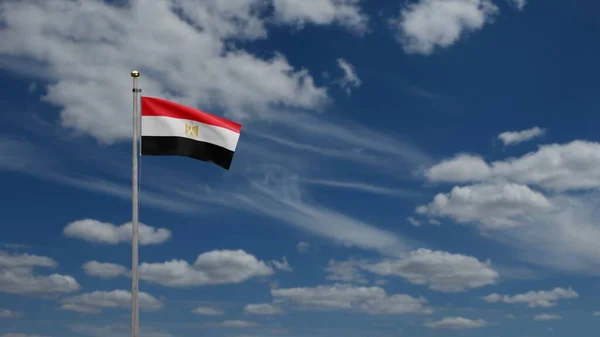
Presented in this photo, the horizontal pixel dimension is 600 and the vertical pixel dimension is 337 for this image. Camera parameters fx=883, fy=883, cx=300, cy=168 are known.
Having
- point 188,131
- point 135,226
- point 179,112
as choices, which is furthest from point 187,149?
point 135,226

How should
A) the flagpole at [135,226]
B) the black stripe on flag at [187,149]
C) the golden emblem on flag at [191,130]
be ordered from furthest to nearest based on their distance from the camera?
the golden emblem on flag at [191,130] < the black stripe on flag at [187,149] < the flagpole at [135,226]

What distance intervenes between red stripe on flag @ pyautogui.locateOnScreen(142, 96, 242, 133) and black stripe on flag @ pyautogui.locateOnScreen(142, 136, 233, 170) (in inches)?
Result: 46.9

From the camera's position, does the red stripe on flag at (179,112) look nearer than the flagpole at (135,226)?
No

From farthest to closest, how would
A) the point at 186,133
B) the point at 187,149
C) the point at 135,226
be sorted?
the point at 187,149 → the point at 186,133 → the point at 135,226

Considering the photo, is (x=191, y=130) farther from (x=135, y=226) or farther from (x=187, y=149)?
(x=135, y=226)

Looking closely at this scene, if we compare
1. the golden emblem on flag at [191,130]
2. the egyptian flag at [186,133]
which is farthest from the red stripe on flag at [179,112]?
the golden emblem on flag at [191,130]

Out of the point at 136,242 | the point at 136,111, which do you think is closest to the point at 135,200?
the point at 136,242

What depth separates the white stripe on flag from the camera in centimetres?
4569

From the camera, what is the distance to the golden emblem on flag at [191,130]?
46.4 m

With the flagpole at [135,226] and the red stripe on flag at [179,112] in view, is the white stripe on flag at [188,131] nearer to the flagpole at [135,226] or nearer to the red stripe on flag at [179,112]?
the red stripe on flag at [179,112]

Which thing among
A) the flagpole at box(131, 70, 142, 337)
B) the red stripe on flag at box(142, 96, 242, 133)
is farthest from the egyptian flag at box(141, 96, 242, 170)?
the flagpole at box(131, 70, 142, 337)

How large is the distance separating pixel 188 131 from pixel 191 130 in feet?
0.60

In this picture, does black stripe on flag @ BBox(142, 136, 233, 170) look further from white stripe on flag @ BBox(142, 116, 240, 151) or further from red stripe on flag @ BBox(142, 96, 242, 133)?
red stripe on flag @ BBox(142, 96, 242, 133)

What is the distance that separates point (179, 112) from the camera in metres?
46.3
